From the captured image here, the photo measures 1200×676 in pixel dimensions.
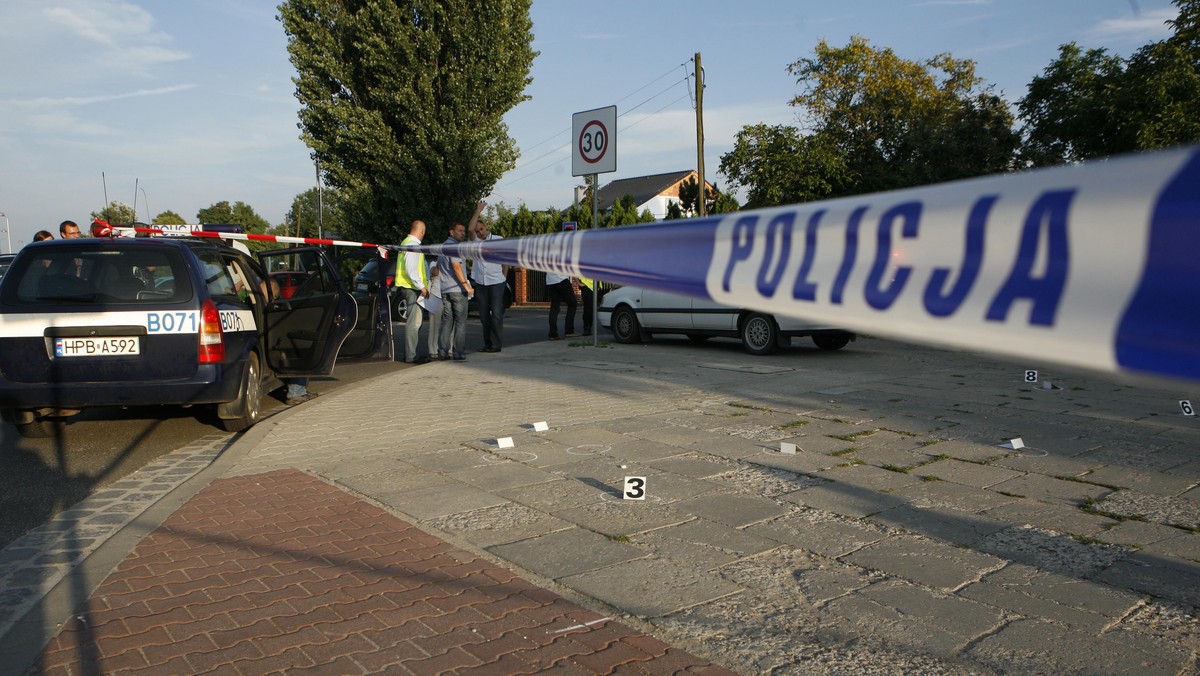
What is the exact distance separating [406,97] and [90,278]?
20.9 metres

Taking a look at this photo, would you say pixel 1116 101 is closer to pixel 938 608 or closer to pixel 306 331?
pixel 306 331

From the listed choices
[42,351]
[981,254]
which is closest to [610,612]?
[981,254]

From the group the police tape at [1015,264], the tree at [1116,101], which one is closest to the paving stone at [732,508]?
the police tape at [1015,264]

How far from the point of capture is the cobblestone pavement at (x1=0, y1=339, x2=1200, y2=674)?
130 inches

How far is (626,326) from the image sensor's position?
15.1 m

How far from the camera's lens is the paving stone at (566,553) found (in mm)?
3988

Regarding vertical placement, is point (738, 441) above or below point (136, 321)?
below

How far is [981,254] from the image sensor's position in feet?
4.66

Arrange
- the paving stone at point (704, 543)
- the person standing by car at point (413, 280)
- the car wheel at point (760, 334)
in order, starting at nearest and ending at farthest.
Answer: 1. the paving stone at point (704, 543)
2. the person standing by car at point (413, 280)
3. the car wheel at point (760, 334)

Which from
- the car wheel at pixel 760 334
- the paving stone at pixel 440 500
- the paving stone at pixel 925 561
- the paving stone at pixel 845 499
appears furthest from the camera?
the car wheel at pixel 760 334

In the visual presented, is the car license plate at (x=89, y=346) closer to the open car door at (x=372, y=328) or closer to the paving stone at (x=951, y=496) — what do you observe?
the open car door at (x=372, y=328)

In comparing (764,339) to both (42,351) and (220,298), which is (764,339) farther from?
(42,351)

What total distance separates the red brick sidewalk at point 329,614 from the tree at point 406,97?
79.0 ft

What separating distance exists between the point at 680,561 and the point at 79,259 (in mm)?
5677
